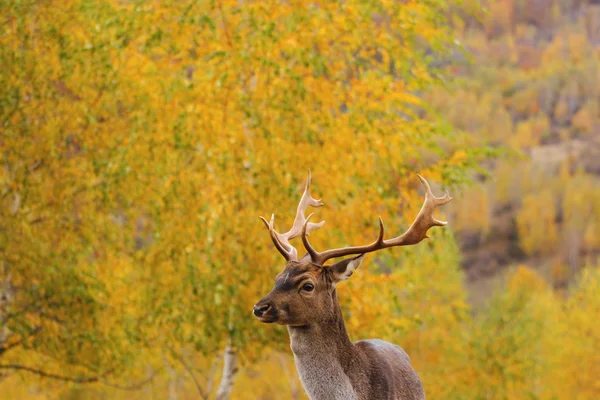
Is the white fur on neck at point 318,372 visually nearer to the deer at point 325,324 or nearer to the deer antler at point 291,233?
the deer at point 325,324

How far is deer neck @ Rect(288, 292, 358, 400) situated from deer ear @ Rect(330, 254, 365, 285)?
0.99 feet

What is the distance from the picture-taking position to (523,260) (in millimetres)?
146125

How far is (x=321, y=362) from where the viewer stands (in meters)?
6.46

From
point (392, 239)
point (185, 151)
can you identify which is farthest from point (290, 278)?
point (185, 151)

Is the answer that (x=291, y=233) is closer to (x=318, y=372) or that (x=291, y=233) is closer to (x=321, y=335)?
(x=321, y=335)

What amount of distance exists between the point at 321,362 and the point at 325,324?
269mm

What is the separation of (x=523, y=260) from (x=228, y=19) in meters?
138

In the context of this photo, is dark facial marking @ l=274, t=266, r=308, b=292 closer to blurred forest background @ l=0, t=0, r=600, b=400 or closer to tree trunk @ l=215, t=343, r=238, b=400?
blurred forest background @ l=0, t=0, r=600, b=400

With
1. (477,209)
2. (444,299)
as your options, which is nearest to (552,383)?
(444,299)

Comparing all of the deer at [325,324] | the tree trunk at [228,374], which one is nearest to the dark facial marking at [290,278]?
the deer at [325,324]

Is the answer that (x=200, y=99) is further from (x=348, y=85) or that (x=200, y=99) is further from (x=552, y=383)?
(x=552, y=383)

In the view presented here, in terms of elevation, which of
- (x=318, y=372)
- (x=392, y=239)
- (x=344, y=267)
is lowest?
(x=318, y=372)

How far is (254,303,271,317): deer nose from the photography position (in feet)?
20.2

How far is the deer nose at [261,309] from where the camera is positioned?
6.17 metres
